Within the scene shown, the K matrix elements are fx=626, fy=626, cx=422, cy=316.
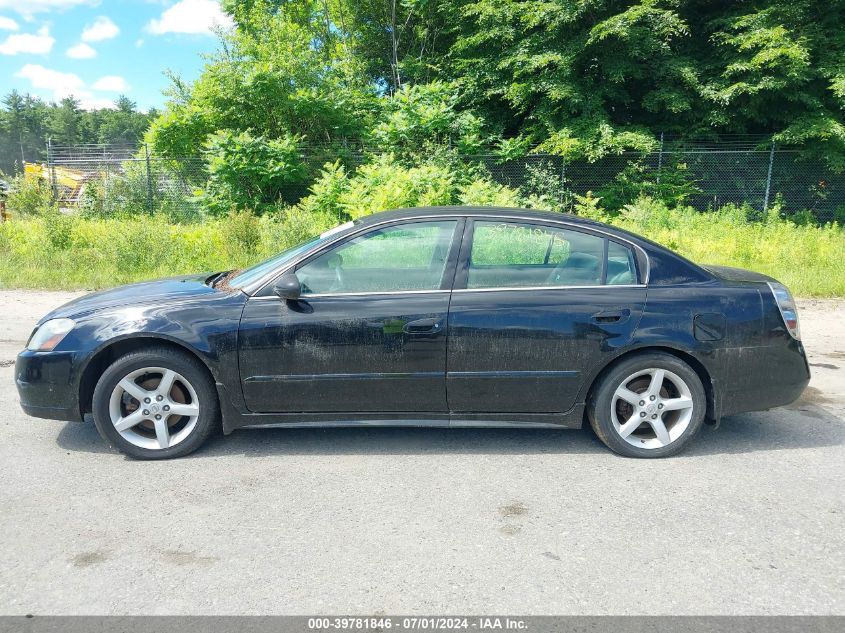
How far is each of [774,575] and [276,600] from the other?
7.14 feet

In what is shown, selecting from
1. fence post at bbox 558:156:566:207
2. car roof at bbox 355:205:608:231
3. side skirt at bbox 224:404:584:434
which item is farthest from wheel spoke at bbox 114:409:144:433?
fence post at bbox 558:156:566:207

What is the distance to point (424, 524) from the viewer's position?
3.22 metres

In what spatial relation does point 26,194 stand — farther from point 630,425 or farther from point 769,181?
point 769,181

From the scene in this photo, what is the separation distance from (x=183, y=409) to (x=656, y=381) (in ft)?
9.88

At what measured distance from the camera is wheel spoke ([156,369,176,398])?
3.93 metres

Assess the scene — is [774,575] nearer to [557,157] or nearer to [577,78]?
[557,157]

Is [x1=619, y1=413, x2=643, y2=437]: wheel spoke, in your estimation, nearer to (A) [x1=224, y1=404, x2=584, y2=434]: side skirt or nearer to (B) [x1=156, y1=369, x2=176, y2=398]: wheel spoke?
(A) [x1=224, y1=404, x2=584, y2=434]: side skirt

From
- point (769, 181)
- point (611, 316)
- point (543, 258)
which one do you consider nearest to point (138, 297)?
point (543, 258)

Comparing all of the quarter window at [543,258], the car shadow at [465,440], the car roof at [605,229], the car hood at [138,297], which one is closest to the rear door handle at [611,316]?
the quarter window at [543,258]

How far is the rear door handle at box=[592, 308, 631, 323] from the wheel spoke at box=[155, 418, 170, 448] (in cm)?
279

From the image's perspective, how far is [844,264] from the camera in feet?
34.7

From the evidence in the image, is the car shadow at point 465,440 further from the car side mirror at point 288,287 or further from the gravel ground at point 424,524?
the car side mirror at point 288,287
